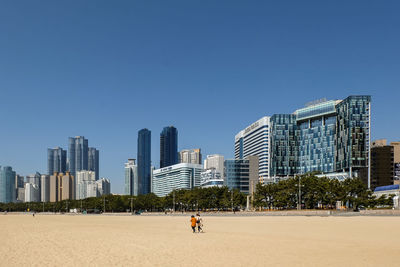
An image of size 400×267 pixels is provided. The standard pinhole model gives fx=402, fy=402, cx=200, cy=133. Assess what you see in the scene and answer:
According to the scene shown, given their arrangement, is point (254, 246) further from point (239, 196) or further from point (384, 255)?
point (239, 196)

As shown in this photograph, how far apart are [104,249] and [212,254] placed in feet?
24.4

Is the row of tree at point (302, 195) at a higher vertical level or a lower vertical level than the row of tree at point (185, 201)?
higher

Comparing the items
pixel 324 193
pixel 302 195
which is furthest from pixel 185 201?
pixel 324 193

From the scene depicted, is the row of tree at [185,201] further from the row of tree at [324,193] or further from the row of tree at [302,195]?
the row of tree at [324,193]

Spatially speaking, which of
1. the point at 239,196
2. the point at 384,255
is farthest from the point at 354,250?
the point at 239,196

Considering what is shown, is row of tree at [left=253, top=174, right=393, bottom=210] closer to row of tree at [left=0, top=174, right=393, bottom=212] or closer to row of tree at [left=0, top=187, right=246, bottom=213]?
row of tree at [left=0, top=174, right=393, bottom=212]

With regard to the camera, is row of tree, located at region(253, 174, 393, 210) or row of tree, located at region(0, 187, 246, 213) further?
row of tree, located at region(0, 187, 246, 213)

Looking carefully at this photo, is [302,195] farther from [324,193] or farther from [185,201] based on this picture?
[185,201]

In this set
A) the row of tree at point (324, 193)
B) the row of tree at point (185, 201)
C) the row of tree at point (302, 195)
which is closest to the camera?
the row of tree at point (324, 193)

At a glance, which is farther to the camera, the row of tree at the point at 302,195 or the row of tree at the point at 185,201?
the row of tree at the point at 185,201

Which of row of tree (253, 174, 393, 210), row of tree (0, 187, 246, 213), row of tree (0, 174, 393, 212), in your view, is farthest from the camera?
row of tree (0, 187, 246, 213)

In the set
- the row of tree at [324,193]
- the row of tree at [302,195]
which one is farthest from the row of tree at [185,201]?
the row of tree at [324,193]

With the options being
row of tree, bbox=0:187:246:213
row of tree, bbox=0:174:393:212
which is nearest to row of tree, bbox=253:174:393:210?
row of tree, bbox=0:174:393:212

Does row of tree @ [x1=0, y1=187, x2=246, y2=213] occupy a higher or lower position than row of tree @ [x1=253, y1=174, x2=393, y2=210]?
lower
